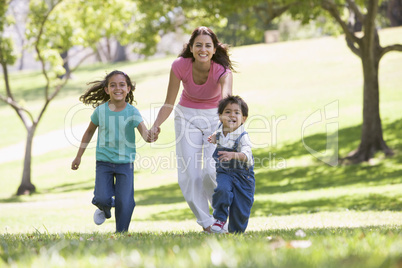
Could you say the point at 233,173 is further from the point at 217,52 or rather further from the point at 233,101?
the point at 217,52

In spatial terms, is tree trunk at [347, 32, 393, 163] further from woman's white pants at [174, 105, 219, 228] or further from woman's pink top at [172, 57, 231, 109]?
woman's white pants at [174, 105, 219, 228]

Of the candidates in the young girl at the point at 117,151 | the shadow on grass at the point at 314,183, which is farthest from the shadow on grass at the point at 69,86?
the young girl at the point at 117,151

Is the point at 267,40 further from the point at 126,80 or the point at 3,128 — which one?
the point at 126,80

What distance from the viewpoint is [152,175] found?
22422 mm

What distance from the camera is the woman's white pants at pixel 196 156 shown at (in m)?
6.83

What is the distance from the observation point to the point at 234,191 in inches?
239

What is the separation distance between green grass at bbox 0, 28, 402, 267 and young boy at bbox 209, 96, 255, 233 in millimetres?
315

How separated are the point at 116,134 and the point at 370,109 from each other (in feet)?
40.0

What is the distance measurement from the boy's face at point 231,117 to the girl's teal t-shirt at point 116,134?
3.90ft

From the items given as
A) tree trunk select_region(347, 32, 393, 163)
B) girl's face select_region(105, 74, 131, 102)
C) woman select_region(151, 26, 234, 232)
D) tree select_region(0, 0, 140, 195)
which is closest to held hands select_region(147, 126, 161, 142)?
woman select_region(151, 26, 234, 232)

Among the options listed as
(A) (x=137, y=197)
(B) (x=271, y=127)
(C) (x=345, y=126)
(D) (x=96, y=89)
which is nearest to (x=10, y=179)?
(A) (x=137, y=197)

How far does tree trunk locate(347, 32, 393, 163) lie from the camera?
16.8 m

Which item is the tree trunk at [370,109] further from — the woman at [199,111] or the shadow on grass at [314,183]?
the woman at [199,111]

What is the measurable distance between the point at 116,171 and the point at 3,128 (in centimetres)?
2985
